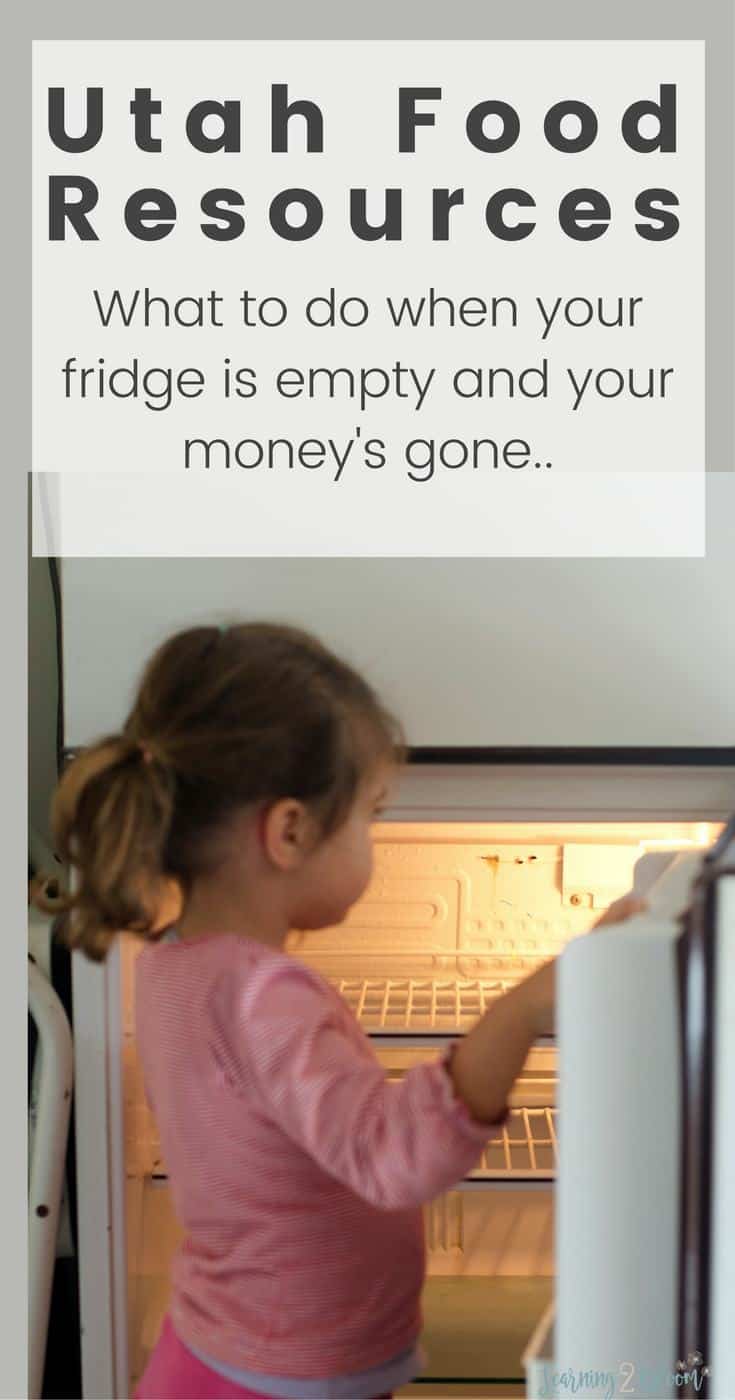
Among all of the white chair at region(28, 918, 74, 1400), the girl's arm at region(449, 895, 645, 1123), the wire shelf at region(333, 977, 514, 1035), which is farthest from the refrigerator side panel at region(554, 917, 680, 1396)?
the wire shelf at region(333, 977, 514, 1035)

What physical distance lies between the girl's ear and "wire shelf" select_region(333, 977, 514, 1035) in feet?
2.04

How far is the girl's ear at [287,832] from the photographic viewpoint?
1.05 m

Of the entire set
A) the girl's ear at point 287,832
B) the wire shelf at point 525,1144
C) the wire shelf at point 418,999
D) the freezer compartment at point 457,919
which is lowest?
the wire shelf at point 525,1144

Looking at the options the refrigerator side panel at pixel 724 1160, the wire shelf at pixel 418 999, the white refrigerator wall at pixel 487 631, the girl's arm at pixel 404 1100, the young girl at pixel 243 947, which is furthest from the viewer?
the wire shelf at pixel 418 999

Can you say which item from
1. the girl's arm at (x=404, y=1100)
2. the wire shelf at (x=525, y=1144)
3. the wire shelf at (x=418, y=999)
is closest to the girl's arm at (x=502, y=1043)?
the girl's arm at (x=404, y=1100)

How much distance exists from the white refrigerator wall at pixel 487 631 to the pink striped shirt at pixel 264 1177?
12.7 inches

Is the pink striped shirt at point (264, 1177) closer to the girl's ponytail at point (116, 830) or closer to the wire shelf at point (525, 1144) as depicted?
the girl's ponytail at point (116, 830)

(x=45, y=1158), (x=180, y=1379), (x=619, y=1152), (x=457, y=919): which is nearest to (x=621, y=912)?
(x=619, y=1152)

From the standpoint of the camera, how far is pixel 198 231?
1313 millimetres

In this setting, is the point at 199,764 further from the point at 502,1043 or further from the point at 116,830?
the point at 502,1043

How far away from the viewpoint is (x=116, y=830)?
1.03 meters

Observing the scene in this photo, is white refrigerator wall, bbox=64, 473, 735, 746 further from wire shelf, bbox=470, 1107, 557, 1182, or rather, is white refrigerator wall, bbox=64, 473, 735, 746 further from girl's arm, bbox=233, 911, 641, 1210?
wire shelf, bbox=470, 1107, 557, 1182

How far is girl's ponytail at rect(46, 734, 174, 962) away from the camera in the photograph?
3.36 feet

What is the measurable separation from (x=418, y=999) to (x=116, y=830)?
2.75 feet
